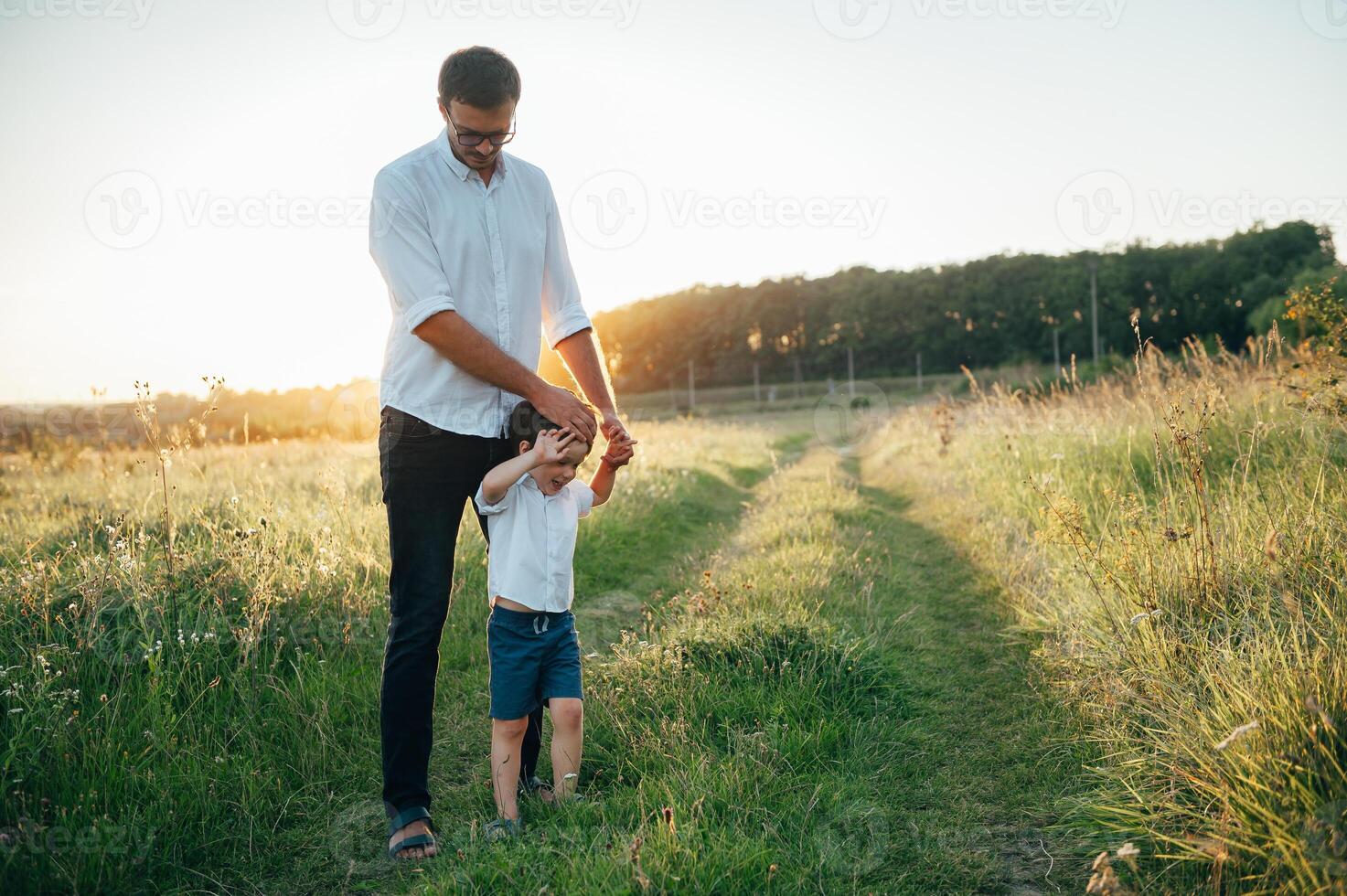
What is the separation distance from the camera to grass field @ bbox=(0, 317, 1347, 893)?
2264 millimetres

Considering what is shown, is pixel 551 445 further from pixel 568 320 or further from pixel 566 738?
pixel 566 738

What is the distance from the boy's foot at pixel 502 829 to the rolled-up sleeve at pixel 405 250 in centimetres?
166

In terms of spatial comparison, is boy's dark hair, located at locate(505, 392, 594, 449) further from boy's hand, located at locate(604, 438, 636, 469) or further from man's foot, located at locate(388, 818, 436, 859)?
man's foot, located at locate(388, 818, 436, 859)

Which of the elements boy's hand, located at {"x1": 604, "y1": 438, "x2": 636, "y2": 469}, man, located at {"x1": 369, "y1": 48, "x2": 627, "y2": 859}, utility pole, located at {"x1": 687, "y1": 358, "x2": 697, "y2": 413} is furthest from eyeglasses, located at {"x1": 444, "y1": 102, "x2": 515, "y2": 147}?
utility pole, located at {"x1": 687, "y1": 358, "x2": 697, "y2": 413}

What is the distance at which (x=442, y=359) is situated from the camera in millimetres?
2781

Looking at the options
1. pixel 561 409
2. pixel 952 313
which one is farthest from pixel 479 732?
pixel 952 313

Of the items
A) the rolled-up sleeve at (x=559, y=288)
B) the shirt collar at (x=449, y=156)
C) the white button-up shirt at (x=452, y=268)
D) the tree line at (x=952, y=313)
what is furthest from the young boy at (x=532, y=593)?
the tree line at (x=952, y=313)

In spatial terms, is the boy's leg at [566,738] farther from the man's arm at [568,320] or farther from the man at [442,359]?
the man's arm at [568,320]

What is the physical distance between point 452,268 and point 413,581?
3.67ft

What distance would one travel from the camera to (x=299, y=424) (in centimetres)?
2462

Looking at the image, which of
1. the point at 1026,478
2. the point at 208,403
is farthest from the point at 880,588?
the point at 208,403

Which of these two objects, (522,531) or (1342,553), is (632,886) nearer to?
(522,531)

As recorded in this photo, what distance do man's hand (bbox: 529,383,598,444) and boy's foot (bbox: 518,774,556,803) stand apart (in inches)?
50.4

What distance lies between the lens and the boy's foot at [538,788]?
2809 mm
